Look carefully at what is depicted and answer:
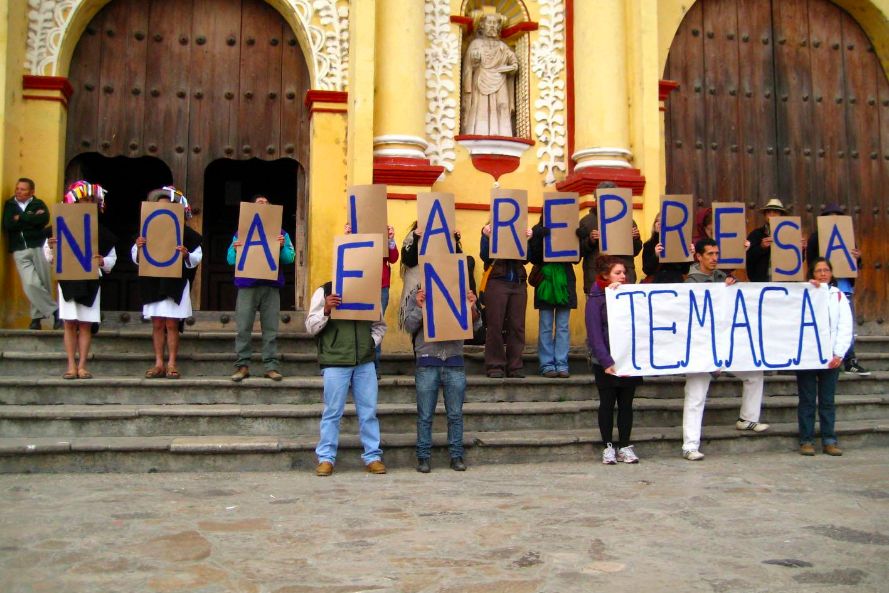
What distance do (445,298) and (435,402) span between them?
81cm

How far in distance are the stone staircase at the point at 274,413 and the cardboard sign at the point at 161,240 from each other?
34.6 inches

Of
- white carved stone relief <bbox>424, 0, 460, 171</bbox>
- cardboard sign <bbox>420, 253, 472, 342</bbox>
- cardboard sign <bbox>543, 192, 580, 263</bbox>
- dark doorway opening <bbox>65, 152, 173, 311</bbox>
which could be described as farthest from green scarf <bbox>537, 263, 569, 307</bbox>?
dark doorway opening <bbox>65, 152, 173, 311</bbox>

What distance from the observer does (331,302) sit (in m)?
6.84

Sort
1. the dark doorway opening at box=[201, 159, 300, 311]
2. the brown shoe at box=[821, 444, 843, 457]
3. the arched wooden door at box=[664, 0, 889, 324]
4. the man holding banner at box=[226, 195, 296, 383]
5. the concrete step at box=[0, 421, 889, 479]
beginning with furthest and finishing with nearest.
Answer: the dark doorway opening at box=[201, 159, 300, 311] < the arched wooden door at box=[664, 0, 889, 324] < the man holding banner at box=[226, 195, 296, 383] < the brown shoe at box=[821, 444, 843, 457] < the concrete step at box=[0, 421, 889, 479]

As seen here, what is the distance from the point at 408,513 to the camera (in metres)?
5.57

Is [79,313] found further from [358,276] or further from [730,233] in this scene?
[730,233]

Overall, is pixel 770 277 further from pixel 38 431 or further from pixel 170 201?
pixel 38 431

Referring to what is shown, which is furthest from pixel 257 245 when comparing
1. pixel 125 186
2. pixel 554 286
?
pixel 125 186

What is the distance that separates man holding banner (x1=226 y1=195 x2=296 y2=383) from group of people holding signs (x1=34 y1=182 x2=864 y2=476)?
0.01 m

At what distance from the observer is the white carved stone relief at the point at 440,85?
35.7 feet

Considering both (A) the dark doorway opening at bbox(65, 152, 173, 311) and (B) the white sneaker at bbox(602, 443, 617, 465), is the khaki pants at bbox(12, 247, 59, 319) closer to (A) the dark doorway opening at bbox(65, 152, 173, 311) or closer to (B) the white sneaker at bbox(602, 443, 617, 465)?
(A) the dark doorway opening at bbox(65, 152, 173, 311)

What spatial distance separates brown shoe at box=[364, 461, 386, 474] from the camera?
6879mm

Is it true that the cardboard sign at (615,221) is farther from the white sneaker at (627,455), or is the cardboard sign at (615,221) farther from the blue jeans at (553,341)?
the white sneaker at (627,455)

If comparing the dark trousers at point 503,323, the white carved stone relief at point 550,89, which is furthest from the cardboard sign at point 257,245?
the white carved stone relief at point 550,89
